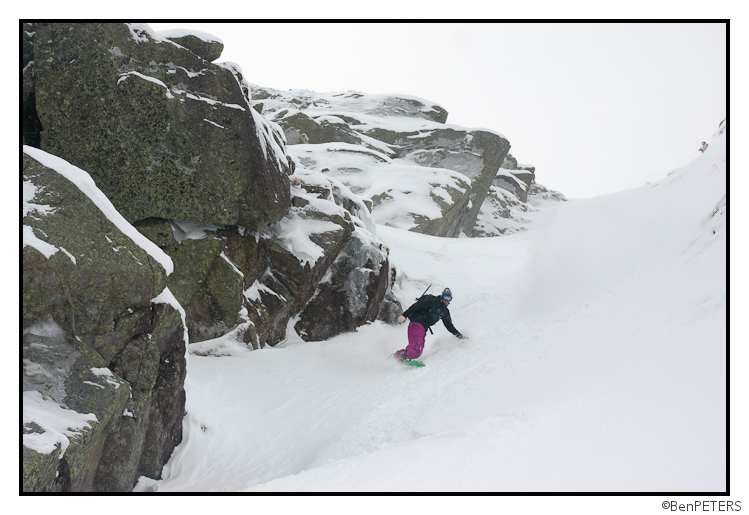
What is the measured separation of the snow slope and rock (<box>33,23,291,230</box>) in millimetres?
3346

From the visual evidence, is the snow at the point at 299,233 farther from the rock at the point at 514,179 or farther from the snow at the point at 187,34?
the rock at the point at 514,179

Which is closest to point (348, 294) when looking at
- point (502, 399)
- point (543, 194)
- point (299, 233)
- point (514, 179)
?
point (299, 233)

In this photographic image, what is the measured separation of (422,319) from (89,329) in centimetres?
669

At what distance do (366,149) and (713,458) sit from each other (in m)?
24.4

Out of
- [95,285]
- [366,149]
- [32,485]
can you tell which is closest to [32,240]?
[95,285]

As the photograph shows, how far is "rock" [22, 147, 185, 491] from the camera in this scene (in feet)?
14.1

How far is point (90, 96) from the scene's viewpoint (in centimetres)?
831

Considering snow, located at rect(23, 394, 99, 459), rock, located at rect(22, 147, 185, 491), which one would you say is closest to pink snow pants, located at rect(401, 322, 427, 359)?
rock, located at rect(22, 147, 185, 491)

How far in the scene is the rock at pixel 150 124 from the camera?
8180 mm

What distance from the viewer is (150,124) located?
8.66m

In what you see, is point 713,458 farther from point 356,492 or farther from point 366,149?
point 366,149

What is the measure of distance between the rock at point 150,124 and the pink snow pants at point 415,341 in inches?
164

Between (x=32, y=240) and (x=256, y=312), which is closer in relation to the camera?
(x=32, y=240)

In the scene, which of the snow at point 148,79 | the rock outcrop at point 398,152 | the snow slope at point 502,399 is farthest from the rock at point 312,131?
the snow at point 148,79
